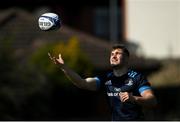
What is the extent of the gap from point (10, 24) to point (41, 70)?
782cm

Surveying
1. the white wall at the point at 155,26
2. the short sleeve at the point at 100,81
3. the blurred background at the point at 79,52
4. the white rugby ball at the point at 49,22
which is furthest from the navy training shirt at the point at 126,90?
the white wall at the point at 155,26

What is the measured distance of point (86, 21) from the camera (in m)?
44.6

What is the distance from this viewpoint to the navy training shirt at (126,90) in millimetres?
9086

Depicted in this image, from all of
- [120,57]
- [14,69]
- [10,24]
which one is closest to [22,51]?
[10,24]

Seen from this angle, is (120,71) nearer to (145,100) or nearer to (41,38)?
(145,100)

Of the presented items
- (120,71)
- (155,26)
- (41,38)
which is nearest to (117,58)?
(120,71)

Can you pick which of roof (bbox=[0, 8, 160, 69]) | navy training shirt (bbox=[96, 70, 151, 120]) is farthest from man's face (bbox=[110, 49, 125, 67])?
roof (bbox=[0, 8, 160, 69])

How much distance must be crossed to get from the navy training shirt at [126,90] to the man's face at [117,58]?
0.24 m

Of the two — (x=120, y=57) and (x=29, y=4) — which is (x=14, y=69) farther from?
(x=29, y=4)

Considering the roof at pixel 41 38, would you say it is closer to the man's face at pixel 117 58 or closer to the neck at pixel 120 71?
the neck at pixel 120 71

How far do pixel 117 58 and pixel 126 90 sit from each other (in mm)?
437

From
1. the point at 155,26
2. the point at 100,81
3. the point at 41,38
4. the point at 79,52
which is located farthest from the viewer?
the point at 155,26

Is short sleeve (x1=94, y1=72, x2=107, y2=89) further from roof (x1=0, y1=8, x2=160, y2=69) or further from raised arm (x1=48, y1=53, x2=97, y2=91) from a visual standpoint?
roof (x1=0, y1=8, x2=160, y2=69)

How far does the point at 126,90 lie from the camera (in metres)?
9.12
